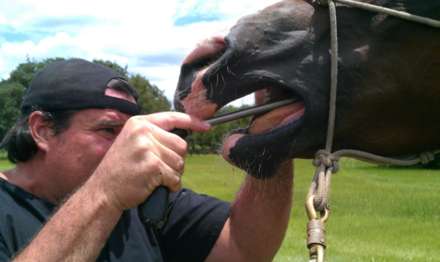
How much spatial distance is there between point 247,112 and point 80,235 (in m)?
0.81

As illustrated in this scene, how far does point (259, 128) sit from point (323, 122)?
0.25 meters

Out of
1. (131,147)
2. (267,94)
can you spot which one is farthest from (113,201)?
(267,94)

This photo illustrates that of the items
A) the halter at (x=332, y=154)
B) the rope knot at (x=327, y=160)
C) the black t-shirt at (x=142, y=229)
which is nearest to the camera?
the halter at (x=332, y=154)

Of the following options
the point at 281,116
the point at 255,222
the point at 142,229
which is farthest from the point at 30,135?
the point at 281,116

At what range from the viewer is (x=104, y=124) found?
10.4ft

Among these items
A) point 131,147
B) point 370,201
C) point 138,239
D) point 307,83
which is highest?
point 370,201

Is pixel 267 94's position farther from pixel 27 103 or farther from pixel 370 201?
pixel 370 201

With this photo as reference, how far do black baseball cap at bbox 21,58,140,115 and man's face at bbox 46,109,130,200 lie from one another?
5cm

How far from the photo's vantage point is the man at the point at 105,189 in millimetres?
2347

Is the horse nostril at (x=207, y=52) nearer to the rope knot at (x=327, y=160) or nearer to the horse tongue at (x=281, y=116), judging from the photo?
the horse tongue at (x=281, y=116)

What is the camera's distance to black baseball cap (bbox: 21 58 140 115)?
318cm

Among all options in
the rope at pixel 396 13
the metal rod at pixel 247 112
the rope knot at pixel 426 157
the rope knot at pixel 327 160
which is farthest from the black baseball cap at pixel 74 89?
the rope knot at pixel 426 157

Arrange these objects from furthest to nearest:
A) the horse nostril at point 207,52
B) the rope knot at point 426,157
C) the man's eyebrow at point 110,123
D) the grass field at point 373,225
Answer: the grass field at point 373,225 → the man's eyebrow at point 110,123 → the rope knot at point 426,157 → the horse nostril at point 207,52

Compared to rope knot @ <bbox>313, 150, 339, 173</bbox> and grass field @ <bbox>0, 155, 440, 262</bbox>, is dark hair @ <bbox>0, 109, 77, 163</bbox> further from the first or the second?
rope knot @ <bbox>313, 150, 339, 173</bbox>
